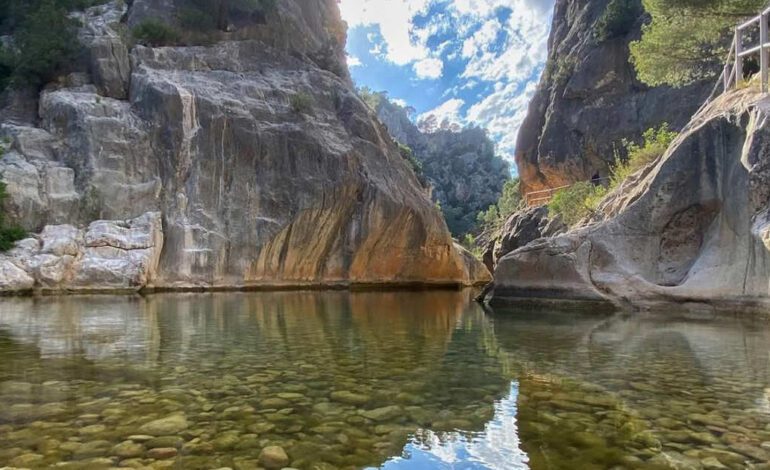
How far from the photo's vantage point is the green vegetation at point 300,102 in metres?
28.4

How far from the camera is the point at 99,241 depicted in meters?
21.3

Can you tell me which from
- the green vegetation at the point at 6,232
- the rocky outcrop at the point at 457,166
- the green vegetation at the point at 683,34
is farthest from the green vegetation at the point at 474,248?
the green vegetation at the point at 6,232

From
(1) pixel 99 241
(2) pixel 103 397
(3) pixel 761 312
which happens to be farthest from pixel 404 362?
(1) pixel 99 241

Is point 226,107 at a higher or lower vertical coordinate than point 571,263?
higher

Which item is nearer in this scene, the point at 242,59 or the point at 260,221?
the point at 260,221

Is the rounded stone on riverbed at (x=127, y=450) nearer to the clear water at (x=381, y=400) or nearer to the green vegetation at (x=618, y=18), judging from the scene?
the clear water at (x=381, y=400)

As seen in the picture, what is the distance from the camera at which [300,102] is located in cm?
2853

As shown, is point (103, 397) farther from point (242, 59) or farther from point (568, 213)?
point (242, 59)

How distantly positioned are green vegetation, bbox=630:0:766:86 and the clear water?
1332 centimetres

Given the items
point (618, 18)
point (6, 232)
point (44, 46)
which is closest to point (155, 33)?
point (44, 46)

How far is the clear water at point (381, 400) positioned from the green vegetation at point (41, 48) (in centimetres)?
2250

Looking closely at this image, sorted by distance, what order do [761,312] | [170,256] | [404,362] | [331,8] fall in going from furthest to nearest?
[331,8] < [170,256] < [761,312] < [404,362]

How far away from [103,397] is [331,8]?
40.7m

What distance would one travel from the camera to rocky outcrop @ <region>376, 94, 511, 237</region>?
80363 millimetres
